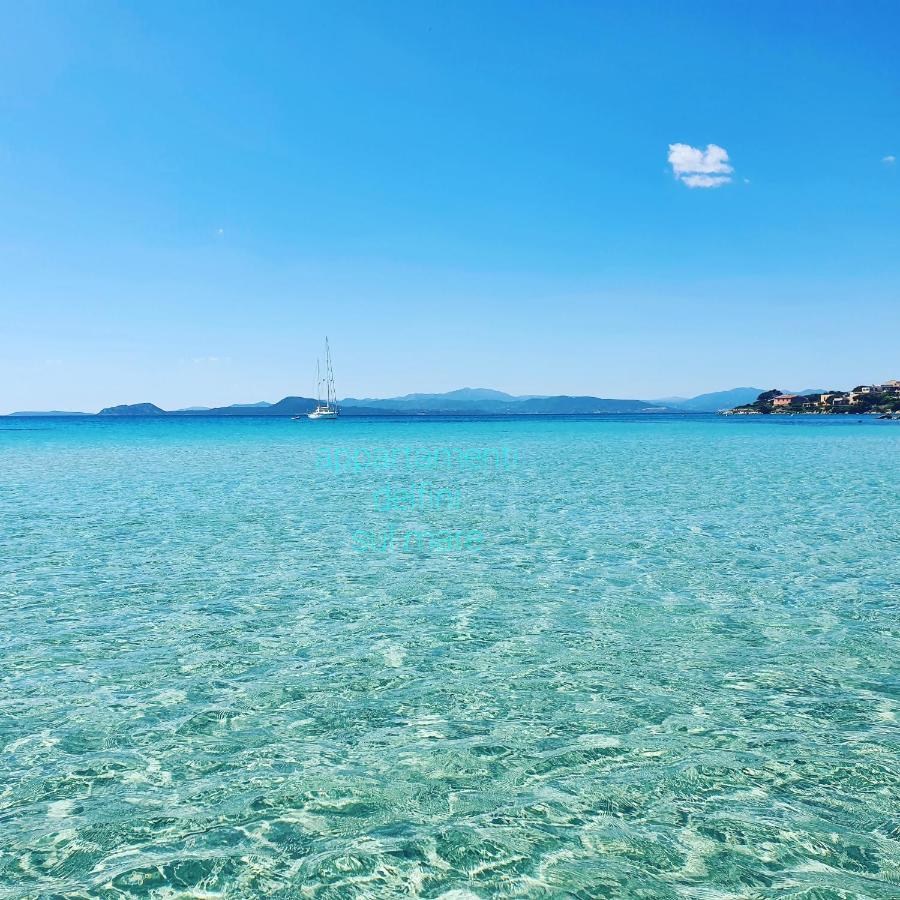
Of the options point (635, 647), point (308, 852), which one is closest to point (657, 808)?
point (308, 852)

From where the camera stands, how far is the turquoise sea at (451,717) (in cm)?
634

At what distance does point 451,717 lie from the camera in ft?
30.6

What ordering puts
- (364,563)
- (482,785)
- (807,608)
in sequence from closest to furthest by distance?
(482,785)
(807,608)
(364,563)

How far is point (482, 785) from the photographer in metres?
7.62

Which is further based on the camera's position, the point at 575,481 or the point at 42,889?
the point at 575,481

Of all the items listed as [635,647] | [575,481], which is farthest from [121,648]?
[575,481]

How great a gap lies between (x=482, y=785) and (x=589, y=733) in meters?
1.91

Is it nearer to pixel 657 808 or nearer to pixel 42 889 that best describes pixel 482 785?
pixel 657 808

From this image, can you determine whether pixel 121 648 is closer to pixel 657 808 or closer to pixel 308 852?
pixel 308 852

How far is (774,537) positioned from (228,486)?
30.1 m

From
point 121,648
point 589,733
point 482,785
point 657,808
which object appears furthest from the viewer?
point 121,648

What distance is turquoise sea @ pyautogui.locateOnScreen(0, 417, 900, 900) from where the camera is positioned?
6344 millimetres

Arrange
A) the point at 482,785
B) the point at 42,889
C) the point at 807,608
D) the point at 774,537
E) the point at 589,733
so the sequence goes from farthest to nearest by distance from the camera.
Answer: the point at 774,537 → the point at 807,608 → the point at 589,733 → the point at 482,785 → the point at 42,889

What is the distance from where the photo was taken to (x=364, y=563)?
1898 cm
